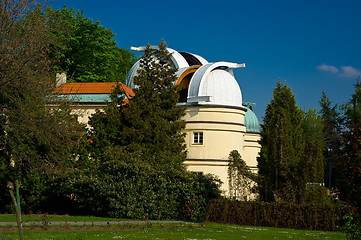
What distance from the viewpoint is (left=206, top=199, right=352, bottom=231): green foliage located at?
1972 cm

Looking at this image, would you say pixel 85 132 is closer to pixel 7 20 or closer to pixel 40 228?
pixel 7 20

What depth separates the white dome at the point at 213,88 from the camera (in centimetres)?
3127

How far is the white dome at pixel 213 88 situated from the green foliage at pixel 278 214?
35.6 feet

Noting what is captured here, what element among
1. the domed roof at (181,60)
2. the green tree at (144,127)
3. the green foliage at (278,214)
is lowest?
the green foliage at (278,214)

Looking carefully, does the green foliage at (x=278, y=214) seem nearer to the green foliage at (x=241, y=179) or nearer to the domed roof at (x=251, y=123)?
the green foliage at (x=241, y=179)

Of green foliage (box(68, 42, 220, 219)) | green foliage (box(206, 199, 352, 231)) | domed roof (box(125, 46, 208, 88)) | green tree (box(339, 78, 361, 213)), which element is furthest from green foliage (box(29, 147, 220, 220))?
domed roof (box(125, 46, 208, 88))

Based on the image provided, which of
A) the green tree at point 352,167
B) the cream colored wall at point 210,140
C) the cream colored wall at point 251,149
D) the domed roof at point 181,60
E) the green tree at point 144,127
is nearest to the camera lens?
the green tree at point 352,167

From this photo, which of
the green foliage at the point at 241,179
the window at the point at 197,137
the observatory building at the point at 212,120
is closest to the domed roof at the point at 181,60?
the observatory building at the point at 212,120

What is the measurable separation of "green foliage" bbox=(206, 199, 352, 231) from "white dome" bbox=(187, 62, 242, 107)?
1085 centimetres

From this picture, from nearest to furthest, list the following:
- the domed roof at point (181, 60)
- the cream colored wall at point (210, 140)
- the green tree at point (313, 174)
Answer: the green tree at point (313, 174) < the cream colored wall at point (210, 140) < the domed roof at point (181, 60)

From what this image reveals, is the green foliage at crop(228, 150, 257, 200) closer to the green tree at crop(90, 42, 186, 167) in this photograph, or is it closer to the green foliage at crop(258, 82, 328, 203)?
the green foliage at crop(258, 82, 328, 203)

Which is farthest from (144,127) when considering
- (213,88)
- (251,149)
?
(251,149)

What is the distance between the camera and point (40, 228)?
16.2 m

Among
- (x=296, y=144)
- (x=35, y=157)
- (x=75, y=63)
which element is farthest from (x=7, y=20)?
(x=75, y=63)
